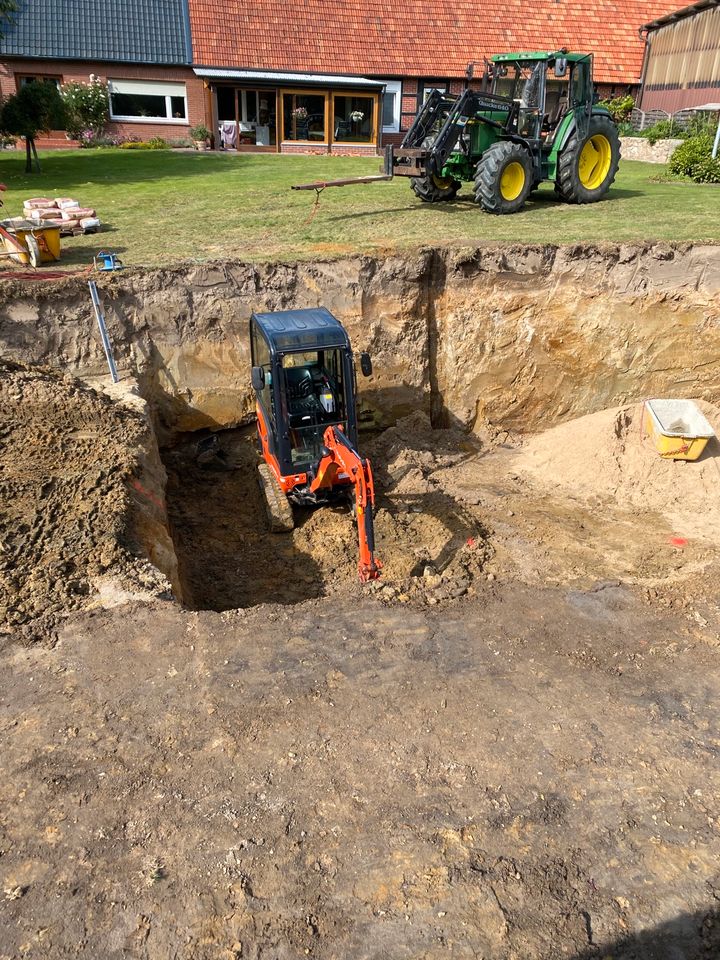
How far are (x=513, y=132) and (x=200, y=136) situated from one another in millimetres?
14309

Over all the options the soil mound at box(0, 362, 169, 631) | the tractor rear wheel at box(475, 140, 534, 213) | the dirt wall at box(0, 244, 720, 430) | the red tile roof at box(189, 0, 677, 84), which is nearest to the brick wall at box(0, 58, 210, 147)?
the red tile roof at box(189, 0, 677, 84)

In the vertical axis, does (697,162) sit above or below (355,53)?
below

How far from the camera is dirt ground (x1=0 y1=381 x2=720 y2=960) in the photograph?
12.9 ft

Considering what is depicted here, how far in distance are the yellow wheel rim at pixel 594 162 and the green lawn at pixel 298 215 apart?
0.52m

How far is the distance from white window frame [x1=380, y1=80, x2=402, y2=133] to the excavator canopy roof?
1890 centimetres

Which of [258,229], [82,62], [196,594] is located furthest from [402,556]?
[82,62]

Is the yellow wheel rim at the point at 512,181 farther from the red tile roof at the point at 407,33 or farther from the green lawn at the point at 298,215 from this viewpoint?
the red tile roof at the point at 407,33

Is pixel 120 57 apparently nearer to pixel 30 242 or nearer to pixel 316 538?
pixel 30 242

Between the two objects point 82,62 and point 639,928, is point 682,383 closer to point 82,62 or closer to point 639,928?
point 639,928

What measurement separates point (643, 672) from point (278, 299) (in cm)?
766

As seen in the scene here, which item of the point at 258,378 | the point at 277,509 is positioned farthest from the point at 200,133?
the point at 277,509

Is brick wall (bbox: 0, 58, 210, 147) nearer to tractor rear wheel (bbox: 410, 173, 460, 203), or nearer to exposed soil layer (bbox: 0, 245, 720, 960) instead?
tractor rear wheel (bbox: 410, 173, 460, 203)

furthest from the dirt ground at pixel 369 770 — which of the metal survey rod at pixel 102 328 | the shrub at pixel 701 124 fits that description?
the shrub at pixel 701 124

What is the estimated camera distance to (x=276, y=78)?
23.0m
